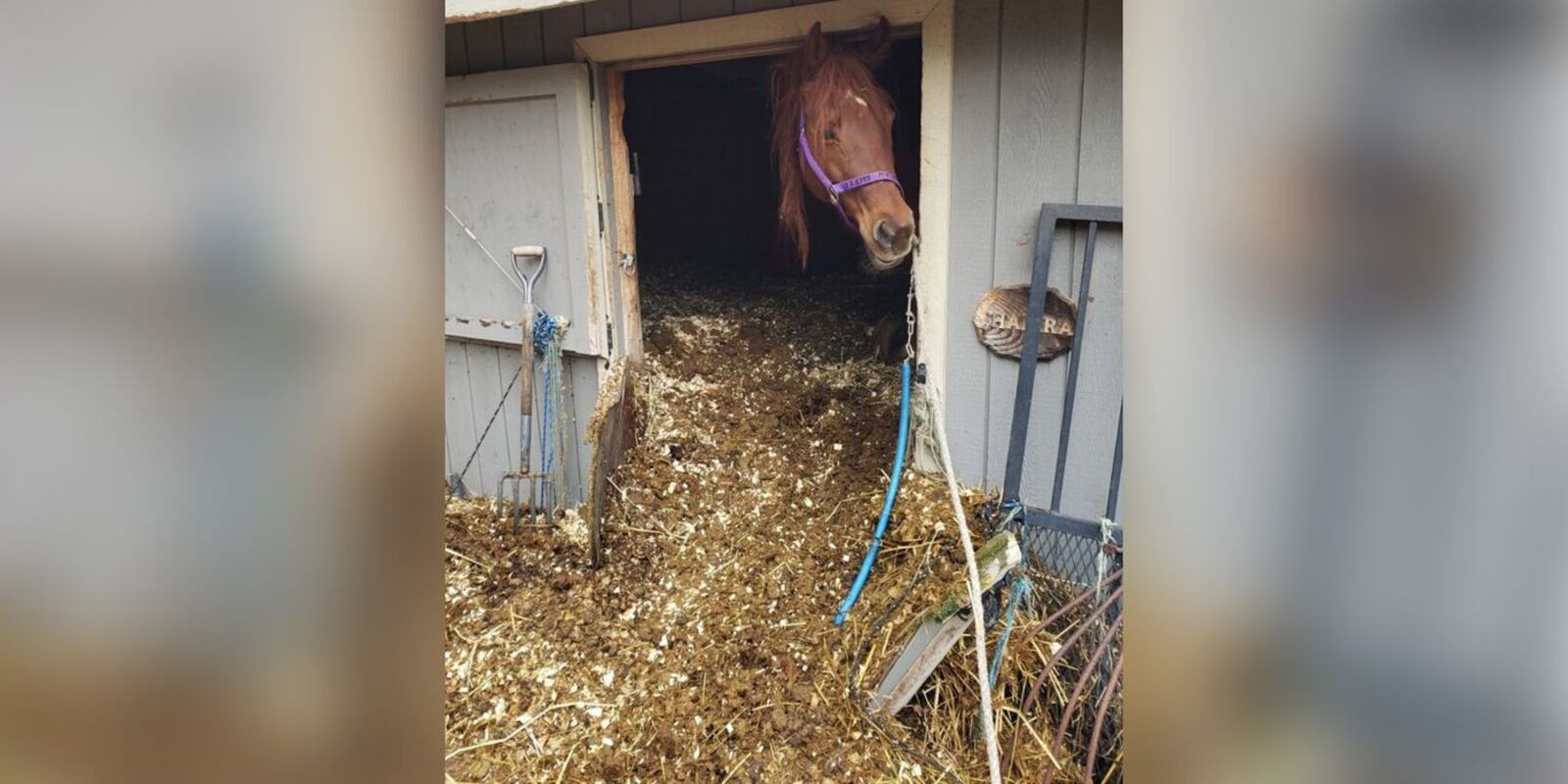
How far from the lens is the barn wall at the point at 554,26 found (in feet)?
9.29

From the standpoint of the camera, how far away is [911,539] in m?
2.61

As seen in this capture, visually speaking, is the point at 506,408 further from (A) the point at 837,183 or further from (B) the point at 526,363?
(A) the point at 837,183

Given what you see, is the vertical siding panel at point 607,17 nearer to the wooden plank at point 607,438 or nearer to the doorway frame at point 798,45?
the doorway frame at point 798,45

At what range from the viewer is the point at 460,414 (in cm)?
395

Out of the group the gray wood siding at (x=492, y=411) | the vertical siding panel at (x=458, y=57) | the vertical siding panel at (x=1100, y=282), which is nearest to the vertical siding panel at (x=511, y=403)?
the gray wood siding at (x=492, y=411)

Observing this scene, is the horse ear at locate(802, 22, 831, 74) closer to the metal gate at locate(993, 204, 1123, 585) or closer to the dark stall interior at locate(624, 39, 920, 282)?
Result: the metal gate at locate(993, 204, 1123, 585)

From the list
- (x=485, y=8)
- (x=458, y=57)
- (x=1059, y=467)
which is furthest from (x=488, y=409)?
(x=1059, y=467)

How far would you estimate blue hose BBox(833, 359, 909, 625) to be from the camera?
2603 millimetres

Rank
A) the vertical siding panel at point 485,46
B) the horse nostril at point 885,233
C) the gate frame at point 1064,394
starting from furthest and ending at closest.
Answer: the vertical siding panel at point 485,46 < the horse nostril at point 885,233 < the gate frame at point 1064,394
